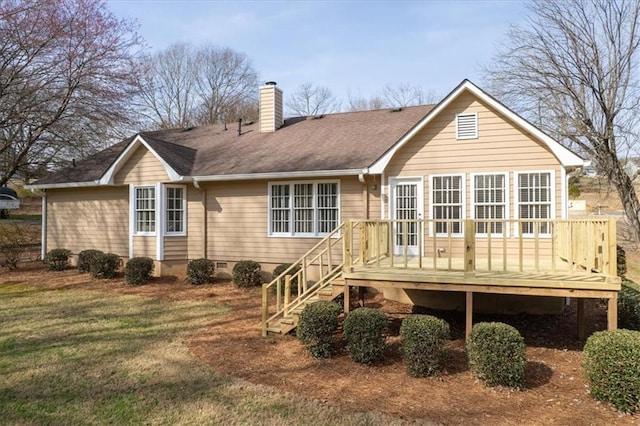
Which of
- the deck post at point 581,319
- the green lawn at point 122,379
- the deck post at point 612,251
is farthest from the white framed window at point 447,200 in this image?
the green lawn at point 122,379

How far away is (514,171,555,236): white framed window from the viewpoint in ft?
30.5

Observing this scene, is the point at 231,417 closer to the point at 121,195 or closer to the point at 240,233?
the point at 240,233

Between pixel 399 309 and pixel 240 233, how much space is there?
5.04 meters

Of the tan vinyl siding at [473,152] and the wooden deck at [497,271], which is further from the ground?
the tan vinyl siding at [473,152]

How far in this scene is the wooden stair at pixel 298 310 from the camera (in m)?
7.31

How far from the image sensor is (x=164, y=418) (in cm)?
468

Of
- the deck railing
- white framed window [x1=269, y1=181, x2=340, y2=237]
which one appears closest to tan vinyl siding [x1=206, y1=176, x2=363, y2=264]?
white framed window [x1=269, y1=181, x2=340, y2=237]

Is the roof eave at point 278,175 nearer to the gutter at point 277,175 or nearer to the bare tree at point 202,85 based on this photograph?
the gutter at point 277,175

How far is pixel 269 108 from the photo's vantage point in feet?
49.2

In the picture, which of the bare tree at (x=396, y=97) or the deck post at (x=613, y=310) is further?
the bare tree at (x=396, y=97)

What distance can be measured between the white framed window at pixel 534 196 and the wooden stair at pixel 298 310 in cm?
439

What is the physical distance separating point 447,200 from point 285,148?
204 inches

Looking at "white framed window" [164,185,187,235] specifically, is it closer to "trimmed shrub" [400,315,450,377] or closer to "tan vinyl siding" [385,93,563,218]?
"tan vinyl siding" [385,93,563,218]

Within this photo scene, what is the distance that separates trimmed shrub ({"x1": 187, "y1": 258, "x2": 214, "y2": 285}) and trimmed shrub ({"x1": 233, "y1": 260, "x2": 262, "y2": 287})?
0.94 m
